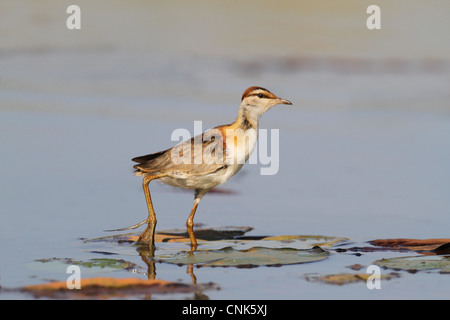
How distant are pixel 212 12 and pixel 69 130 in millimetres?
7902

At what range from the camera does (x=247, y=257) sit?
9305 mm

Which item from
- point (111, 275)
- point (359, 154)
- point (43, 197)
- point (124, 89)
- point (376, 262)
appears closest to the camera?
point (111, 275)

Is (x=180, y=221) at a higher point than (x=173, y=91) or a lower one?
lower

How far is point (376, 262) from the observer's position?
9336 millimetres

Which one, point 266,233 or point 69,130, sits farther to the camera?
point 69,130

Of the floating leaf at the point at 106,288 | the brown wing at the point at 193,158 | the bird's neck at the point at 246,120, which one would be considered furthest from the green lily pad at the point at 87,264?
the bird's neck at the point at 246,120

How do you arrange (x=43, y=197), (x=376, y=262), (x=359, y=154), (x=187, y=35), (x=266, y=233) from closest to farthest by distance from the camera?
1. (x=376, y=262)
2. (x=266, y=233)
3. (x=43, y=197)
4. (x=359, y=154)
5. (x=187, y=35)

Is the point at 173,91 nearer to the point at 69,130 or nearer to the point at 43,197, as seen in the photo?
the point at 69,130

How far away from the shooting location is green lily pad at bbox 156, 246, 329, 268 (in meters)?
9.12

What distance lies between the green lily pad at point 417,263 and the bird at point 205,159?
88.2 inches

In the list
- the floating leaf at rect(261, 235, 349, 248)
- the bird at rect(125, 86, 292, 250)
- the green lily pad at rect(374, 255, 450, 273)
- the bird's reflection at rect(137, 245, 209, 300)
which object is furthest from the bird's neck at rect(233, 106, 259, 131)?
the green lily pad at rect(374, 255, 450, 273)

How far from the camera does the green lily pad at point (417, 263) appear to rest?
29.7 feet

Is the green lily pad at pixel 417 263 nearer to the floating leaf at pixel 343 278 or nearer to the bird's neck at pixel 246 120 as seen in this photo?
the floating leaf at pixel 343 278

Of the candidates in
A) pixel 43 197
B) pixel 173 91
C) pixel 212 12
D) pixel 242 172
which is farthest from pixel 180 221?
pixel 212 12
